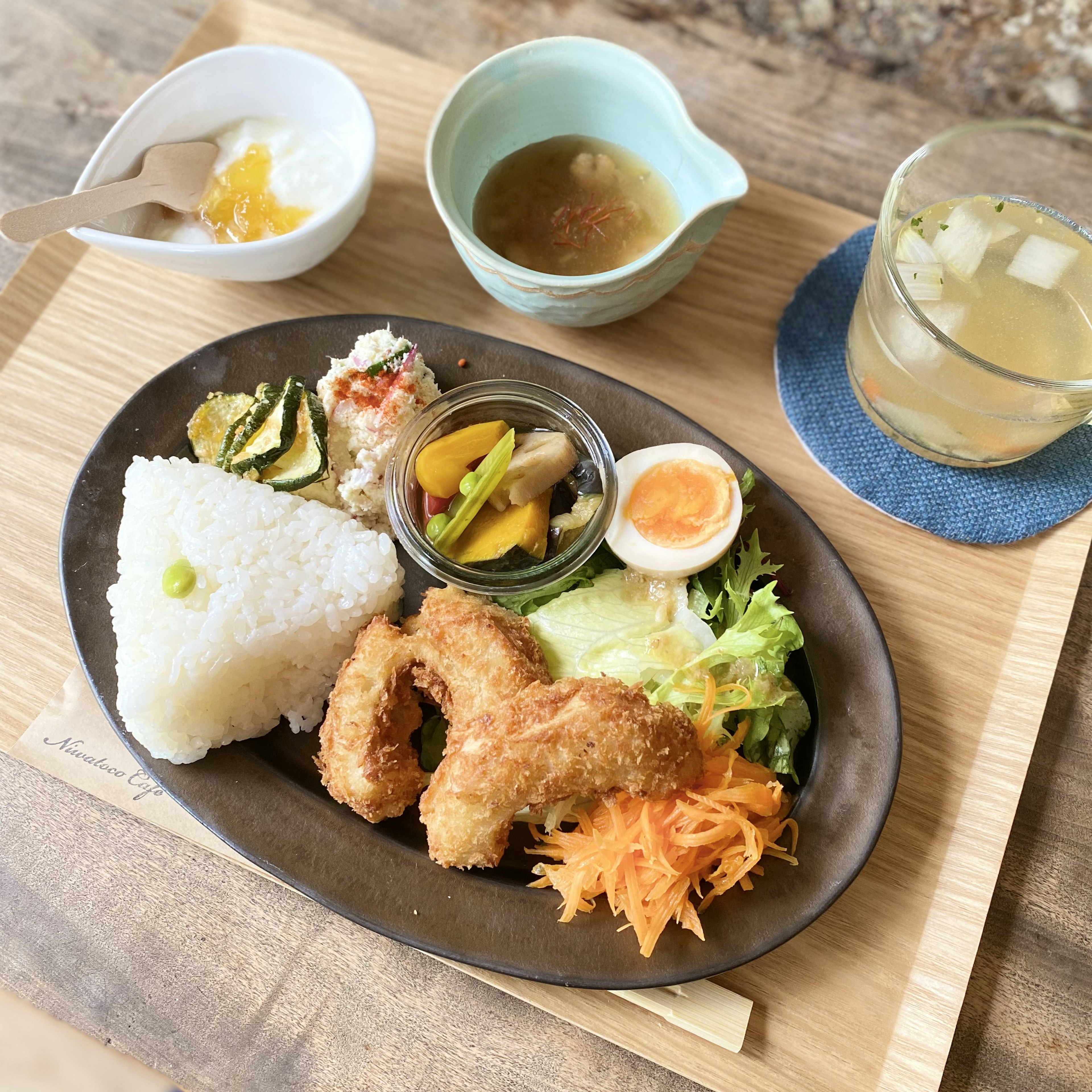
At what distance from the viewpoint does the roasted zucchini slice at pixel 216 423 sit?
2.29 metres

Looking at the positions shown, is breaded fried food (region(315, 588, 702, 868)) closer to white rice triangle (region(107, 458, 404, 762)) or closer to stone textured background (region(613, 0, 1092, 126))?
white rice triangle (region(107, 458, 404, 762))

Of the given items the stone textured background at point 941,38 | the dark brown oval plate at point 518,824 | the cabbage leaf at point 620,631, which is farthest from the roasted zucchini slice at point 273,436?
the stone textured background at point 941,38

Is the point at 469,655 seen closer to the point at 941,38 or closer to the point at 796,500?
the point at 796,500

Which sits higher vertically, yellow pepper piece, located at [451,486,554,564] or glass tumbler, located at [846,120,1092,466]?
glass tumbler, located at [846,120,1092,466]

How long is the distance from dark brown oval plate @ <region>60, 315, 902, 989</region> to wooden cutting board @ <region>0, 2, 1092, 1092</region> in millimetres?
176

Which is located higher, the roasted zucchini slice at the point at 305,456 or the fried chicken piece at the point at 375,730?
the roasted zucchini slice at the point at 305,456

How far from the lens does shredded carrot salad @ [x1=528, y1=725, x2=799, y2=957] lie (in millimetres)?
1862

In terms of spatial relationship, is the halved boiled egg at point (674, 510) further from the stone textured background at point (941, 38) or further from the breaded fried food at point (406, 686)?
the stone textured background at point (941, 38)

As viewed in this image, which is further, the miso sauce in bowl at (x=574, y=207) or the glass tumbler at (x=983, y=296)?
the miso sauce in bowl at (x=574, y=207)

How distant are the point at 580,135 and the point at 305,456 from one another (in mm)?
1150

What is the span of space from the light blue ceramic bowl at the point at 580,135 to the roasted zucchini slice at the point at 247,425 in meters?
0.60

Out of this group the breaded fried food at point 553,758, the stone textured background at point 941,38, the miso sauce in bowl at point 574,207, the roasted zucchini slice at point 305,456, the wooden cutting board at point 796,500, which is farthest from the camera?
the stone textured background at point 941,38

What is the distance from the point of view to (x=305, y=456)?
2225 mm

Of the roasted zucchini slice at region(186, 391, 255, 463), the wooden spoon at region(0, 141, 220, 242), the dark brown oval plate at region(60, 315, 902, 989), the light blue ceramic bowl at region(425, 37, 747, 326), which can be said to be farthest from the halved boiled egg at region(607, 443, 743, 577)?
the wooden spoon at region(0, 141, 220, 242)
